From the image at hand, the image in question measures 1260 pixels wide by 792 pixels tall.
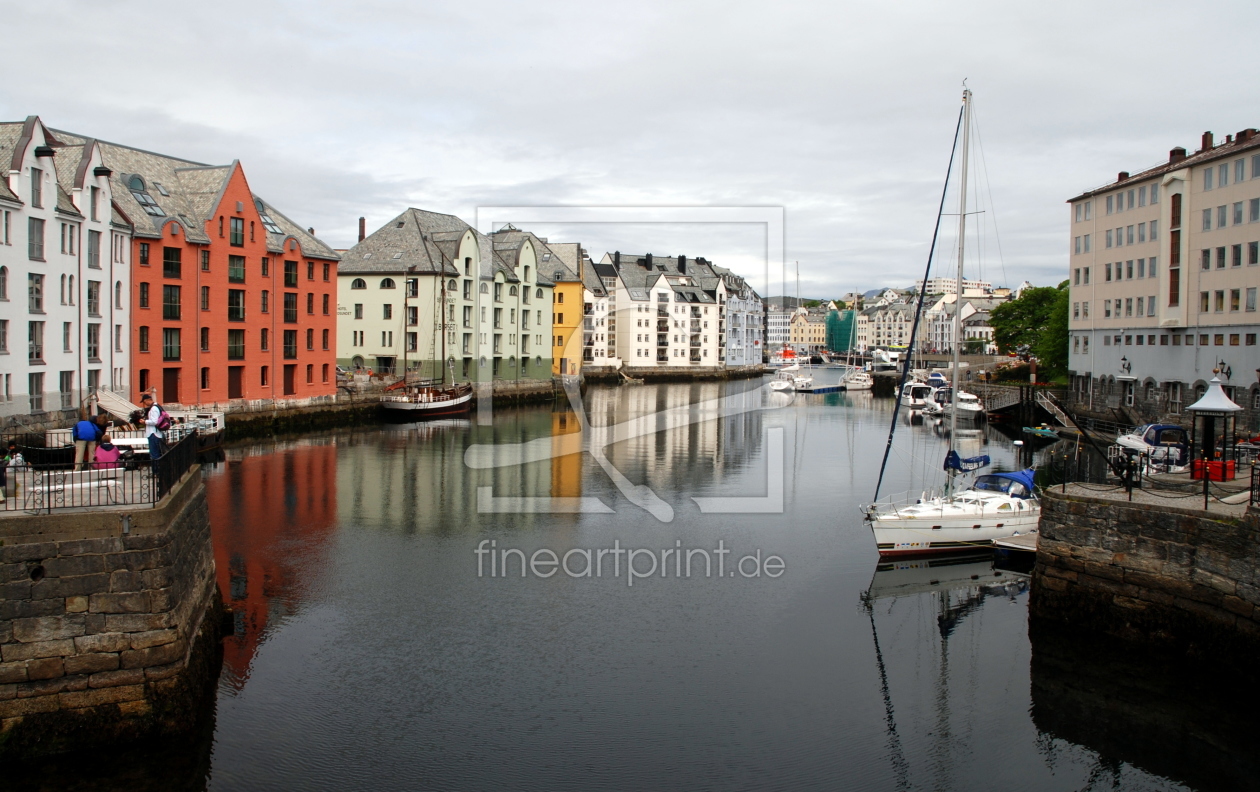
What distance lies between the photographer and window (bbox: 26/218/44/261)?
32250 mm

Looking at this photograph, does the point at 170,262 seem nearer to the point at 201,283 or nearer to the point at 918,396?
the point at 201,283

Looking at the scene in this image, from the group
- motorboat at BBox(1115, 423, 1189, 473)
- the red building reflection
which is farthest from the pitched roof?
the red building reflection

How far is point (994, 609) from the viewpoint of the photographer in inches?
824

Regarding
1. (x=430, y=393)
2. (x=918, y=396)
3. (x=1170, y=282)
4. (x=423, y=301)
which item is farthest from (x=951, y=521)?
(x=918, y=396)

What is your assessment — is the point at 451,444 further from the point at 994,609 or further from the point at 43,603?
the point at 43,603

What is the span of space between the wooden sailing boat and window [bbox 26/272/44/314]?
2546cm

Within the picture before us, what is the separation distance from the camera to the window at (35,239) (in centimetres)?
3225

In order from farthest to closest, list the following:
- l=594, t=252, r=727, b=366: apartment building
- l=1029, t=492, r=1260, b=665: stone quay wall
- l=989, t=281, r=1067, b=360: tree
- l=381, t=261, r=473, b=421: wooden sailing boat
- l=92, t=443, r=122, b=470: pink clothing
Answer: l=594, t=252, r=727, b=366: apartment building, l=989, t=281, r=1067, b=360: tree, l=381, t=261, r=473, b=421: wooden sailing boat, l=92, t=443, r=122, b=470: pink clothing, l=1029, t=492, r=1260, b=665: stone quay wall

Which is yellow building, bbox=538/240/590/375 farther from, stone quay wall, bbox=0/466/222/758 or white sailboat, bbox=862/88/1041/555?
stone quay wall, bbox=0/466/222/758

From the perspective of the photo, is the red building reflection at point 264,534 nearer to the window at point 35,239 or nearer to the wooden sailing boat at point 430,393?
the window at point 35,239

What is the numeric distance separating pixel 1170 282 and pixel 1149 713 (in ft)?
124

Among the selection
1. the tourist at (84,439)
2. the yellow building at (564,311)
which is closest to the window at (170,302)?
the tourist at (84,439)

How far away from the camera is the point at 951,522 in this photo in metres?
24.4

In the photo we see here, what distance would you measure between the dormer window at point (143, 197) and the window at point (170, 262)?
5.97 ft
